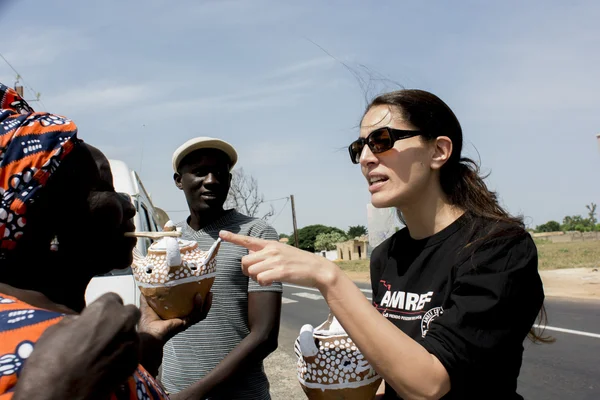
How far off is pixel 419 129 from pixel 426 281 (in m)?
0.56

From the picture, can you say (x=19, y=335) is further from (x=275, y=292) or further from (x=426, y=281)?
(x=275, y=292)

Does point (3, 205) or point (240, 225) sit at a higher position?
point (3, 205)

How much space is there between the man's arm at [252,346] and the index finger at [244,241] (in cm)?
88

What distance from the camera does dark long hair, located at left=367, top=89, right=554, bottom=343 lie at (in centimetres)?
193

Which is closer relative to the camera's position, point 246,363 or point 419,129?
point 419,129

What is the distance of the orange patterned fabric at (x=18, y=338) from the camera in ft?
2.72

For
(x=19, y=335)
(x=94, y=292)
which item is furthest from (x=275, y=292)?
(x=94, y=292)

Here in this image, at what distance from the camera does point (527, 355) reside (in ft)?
23.5

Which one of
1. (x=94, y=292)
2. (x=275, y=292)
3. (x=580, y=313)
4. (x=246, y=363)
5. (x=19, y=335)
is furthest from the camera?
(x=580, y=313)

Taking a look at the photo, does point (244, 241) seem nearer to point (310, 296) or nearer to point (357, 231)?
point (310, 296)

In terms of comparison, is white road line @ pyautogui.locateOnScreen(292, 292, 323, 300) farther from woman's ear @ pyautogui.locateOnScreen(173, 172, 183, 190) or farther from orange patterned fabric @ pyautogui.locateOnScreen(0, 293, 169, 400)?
orange patterned fabric @ pyautogui.locateOnScreen(0, 293, 169, 400)

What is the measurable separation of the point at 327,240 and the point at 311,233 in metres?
3.55

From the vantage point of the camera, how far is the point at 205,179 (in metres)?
2.64

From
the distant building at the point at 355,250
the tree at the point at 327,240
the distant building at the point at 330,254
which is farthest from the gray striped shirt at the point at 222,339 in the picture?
the tree at the point at 327,240
